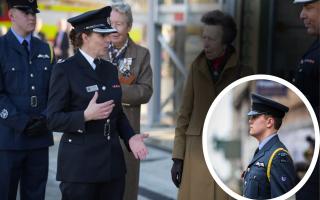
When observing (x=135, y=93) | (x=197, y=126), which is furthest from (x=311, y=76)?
(x=135, y=93)

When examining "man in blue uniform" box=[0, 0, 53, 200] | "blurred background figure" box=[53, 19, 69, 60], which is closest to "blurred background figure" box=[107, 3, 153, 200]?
"man in blue uniform" box=[0, 0, 53, 200]

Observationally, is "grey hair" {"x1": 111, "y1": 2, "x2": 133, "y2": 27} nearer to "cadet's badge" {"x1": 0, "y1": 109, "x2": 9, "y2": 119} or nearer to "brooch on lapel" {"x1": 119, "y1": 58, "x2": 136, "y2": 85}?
"brooch on lapel" {"x1": 119, "y1": 58, "x2": 136, "y2": 85}

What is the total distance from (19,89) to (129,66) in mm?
688

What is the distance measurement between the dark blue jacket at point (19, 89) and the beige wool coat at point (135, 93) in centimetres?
51

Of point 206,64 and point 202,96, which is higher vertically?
point 206,64

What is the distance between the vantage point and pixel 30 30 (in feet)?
11.3

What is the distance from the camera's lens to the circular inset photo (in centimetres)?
186

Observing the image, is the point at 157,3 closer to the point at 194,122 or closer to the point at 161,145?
the point at 161,145

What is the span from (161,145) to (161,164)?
37.3 inches

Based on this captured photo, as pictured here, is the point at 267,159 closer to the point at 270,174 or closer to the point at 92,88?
the point at 270,174

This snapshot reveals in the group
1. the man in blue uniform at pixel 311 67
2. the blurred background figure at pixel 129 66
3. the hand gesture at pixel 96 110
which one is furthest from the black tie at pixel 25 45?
the man in blue uniform at pixel 311 67

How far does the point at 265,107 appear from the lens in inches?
77.1

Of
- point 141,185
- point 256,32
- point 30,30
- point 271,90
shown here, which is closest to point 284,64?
point 256,32

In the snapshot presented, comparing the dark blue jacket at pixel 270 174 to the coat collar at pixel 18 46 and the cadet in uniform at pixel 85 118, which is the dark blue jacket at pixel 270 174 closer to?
the cadet in uniform at pixel 85 118
